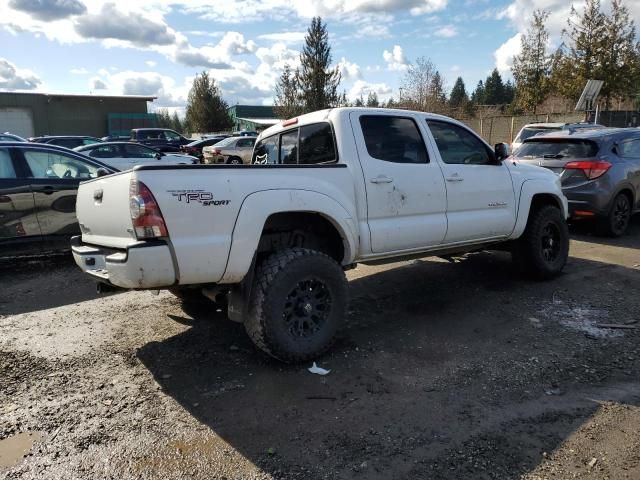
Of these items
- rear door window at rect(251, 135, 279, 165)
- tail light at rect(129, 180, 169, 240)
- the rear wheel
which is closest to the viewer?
tail light at rect(129, 180, 169, 240)

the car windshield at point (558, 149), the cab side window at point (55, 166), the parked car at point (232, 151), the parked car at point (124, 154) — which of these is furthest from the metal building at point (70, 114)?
the car windshield at point (558, 149)

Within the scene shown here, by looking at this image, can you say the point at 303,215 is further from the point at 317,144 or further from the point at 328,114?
the point at 328,114

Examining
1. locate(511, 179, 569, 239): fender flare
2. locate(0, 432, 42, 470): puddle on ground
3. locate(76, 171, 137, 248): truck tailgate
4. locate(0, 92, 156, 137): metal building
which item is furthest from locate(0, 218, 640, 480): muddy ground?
locate(0, 92, 156, 137): metal building

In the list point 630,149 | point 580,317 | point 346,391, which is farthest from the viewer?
point 630,149

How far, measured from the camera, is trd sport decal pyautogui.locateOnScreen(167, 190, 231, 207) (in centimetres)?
337

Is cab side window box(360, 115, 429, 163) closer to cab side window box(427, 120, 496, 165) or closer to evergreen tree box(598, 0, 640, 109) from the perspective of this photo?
cab side window box(427, 120, 496, 165)

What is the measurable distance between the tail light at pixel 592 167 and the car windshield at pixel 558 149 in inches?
6.7

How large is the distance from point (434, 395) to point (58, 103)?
5359 cm

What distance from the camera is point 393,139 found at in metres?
4.69

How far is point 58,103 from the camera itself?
4838 centimetres

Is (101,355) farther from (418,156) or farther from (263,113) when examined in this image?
(263,113)

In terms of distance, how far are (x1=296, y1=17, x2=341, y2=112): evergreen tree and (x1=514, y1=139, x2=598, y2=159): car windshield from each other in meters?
31.8

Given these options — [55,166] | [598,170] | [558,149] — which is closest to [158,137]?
[55,166]

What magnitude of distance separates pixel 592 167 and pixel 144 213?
23.7ft
